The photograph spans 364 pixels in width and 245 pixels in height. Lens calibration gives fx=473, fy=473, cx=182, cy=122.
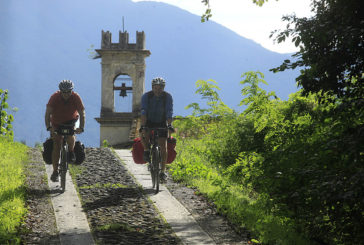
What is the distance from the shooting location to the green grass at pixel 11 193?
5684mm

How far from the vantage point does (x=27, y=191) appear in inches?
314

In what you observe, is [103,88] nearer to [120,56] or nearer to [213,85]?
[120,56]

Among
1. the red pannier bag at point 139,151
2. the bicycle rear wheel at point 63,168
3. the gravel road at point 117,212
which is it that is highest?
the red pannier bag at point 139,151

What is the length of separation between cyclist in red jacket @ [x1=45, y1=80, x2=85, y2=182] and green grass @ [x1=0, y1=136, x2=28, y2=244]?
80 cm

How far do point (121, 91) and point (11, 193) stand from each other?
15396 mm

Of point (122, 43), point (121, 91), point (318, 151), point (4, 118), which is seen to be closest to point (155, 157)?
point (318, 151)

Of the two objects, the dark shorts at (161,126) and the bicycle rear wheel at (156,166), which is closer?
the bicycle rear wheel at (156,166)

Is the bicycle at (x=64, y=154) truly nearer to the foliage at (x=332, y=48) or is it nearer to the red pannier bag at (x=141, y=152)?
the red pannier bag at (x=141, y=152)

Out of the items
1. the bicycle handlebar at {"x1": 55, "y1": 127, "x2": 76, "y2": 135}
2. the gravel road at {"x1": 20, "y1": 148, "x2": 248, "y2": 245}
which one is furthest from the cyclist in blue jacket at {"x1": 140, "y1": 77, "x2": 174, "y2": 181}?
the bicycle handlebar at {"x1": 55, "y1": 127, "x2": 76, "y2": 135}

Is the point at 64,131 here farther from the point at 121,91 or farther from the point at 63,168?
the point at 121,91

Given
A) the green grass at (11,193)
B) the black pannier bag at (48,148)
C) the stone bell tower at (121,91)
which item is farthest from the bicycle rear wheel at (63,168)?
the stone bell tower at (121,91)

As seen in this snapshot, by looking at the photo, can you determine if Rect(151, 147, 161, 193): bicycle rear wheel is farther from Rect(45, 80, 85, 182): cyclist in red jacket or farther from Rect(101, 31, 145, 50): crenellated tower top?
Rect(101, 31, 145, 50): crenellated tower top

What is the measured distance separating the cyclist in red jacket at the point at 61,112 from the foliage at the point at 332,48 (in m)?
4.50

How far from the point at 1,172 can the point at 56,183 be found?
1.02m
